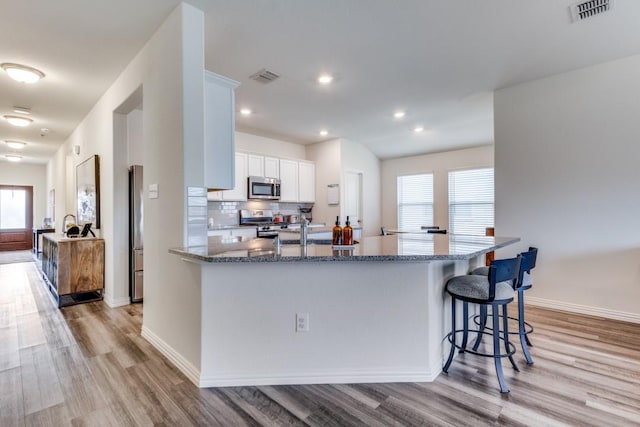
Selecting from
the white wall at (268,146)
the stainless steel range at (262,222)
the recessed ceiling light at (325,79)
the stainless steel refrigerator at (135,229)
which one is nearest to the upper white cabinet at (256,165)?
the white wall at (268,146)

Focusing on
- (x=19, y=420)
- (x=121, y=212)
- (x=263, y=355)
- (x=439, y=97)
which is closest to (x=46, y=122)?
(x=121, y=212)

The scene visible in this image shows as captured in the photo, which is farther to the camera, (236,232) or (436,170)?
(436,170)

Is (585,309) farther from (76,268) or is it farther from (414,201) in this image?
(76,268)

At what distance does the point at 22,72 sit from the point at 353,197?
543 centimetres

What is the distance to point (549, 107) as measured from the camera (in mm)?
3678

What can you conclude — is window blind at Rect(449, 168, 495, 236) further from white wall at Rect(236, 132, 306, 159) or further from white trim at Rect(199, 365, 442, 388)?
white trim at Rect(199, 365, 442, 388)

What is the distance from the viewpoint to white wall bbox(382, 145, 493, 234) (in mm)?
6484

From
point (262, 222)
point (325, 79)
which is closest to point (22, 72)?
point (325, 79)

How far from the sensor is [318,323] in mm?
2131

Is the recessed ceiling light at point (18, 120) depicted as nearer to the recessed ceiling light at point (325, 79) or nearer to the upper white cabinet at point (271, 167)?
the upper white cabinet at point (271, 167)

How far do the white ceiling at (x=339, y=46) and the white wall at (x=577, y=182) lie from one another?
11.7 inches

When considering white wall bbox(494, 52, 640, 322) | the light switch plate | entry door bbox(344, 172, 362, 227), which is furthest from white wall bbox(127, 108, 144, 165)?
white wall bbox(494, 52, 640, 322)

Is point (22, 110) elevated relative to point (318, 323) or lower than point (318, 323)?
elevated

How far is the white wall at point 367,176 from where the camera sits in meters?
6.72
